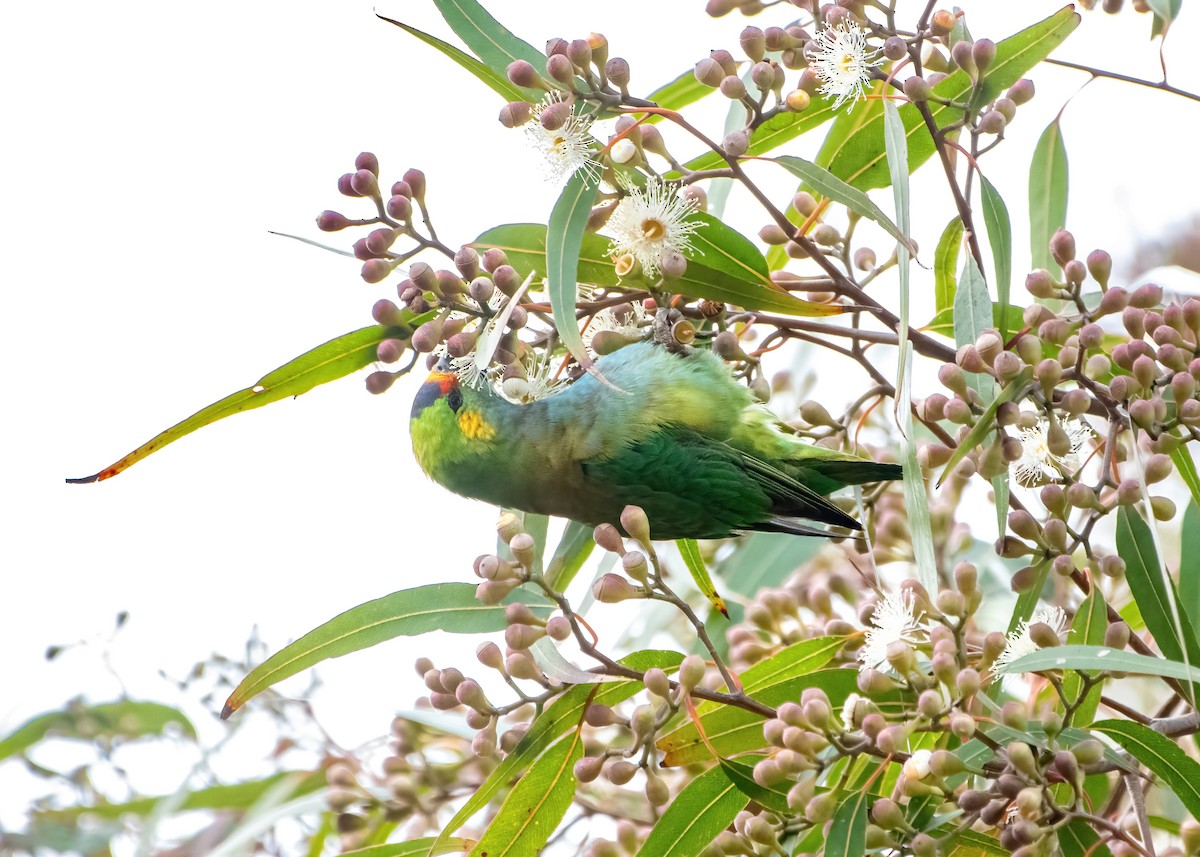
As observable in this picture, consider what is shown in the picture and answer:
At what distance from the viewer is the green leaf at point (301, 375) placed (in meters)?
2.21

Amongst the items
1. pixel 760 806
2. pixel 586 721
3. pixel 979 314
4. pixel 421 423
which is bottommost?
pixel 760 806

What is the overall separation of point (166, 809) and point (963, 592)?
2173mm

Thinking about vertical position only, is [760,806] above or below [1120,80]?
below

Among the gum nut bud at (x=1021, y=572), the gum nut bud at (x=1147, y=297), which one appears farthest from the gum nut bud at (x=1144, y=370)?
the gum nut bud at (x=1021, y=572)

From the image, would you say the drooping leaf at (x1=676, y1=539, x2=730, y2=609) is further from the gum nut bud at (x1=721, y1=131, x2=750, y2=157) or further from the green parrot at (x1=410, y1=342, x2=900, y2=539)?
the gum nut bud at (x1=721, y1=131, x2=750, y2=157)

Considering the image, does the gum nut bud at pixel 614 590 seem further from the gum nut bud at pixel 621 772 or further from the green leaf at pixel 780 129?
the green leaf at pixel 780 129

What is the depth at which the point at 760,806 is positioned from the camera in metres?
2.02

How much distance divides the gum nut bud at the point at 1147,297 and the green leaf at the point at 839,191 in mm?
411

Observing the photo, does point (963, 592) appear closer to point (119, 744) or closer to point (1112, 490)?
point (1112, 490)

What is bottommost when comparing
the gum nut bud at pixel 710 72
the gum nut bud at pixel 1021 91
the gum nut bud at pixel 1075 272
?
the gum nut bud at pixel 1075 272

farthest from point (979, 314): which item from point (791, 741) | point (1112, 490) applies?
point (791, 741)

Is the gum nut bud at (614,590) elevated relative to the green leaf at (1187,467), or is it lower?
lower

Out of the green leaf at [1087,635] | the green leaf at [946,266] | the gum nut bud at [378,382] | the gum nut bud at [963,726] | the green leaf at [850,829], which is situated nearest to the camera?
the gum nut bud at [963,726]

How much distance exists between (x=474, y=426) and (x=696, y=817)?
1.06 metres
